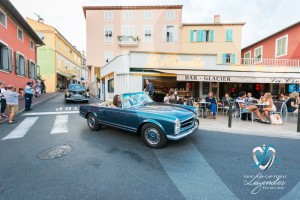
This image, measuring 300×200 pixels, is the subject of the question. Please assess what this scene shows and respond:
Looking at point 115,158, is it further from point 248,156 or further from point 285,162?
point 285,162

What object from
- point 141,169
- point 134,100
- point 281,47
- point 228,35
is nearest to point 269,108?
point 134,100

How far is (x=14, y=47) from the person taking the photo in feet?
44.4

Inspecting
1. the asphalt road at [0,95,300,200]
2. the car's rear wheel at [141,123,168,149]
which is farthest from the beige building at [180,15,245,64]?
the car's rear wheel at [141,123,168,149]

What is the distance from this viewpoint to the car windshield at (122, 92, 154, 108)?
4.91 metres

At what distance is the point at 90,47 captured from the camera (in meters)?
22.3

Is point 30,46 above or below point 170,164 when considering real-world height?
above

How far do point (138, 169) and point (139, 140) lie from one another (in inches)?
65.4

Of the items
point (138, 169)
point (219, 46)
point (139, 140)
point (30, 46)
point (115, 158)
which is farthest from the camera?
point (219, 46)

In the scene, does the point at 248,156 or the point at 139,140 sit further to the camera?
the point at 139,140

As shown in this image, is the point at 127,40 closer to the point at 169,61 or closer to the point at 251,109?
the point at 169,61

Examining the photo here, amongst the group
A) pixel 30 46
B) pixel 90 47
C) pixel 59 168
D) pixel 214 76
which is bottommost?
pixel 59 168

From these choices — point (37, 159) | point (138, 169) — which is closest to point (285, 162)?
point (138, 169)

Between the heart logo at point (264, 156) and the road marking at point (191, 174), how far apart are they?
46.3 inches

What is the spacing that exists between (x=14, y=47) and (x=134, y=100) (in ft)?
48.5
